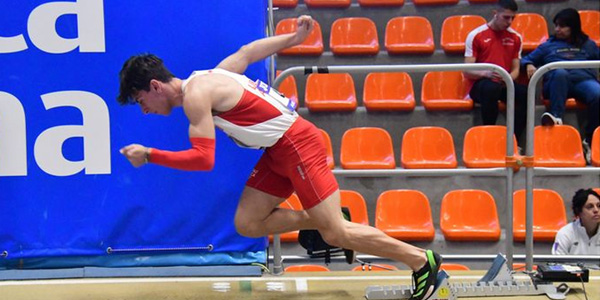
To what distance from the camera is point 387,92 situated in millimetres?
7918

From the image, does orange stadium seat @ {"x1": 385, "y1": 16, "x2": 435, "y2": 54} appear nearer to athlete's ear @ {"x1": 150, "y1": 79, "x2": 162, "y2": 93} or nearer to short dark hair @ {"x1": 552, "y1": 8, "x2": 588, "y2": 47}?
short dark hair @ {"x1": 552, "y1": 8, "x2": 588, "y2": 47}

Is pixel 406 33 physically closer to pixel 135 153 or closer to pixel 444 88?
pixel 444 88

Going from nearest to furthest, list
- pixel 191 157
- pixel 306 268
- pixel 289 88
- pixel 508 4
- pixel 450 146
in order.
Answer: pixel 191 157
pixel 306 268
pixel 450 146
pixel 508 4
pixel 289 88

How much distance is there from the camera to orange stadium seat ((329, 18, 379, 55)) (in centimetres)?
870

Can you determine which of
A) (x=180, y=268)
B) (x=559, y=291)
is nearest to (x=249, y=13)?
(x=180, y=268)

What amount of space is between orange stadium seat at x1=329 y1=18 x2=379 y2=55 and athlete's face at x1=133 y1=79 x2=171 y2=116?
185 inches

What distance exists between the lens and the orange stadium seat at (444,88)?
770 cm

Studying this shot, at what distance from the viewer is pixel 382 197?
20.8 ft

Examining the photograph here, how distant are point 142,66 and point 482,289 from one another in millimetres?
2394

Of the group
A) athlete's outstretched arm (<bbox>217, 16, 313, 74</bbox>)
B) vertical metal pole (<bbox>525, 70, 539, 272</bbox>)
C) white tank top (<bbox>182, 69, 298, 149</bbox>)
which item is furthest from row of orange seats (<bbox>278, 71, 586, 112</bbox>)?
white tank top (<bbox>182, 69, 298, 149</bbox>)

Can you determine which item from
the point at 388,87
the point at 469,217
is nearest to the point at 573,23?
the point at 388,87

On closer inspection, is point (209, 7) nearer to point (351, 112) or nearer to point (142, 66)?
point (142, 66)

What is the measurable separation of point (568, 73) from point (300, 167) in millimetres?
4170

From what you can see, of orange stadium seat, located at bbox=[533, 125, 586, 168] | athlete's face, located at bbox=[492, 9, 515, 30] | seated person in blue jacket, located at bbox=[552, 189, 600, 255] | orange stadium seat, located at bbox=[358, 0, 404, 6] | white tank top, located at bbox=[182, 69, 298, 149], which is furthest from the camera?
orange stadium seat, located at bbox=[358, 0, 404, 6]
